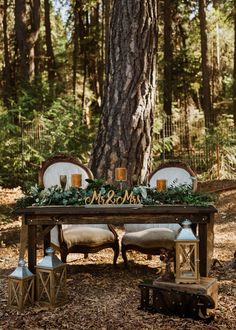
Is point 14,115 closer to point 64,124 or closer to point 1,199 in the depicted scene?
point 64,124

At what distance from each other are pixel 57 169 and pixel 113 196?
1.36 metres

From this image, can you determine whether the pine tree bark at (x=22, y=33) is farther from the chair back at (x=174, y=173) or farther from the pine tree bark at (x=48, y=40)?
the chair back at (x=174, y=173)

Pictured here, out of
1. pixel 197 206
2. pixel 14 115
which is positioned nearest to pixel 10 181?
pixel 14 115

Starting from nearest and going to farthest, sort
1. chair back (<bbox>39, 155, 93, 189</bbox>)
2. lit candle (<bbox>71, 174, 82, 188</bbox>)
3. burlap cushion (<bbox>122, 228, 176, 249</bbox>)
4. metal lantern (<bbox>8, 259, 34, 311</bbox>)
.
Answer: metal lantern (<bbox>8, 259, 34, 311</bbox>) < lit candle (<bbox>71, 174, 82, 188</bbox>) < burlap cushion (<bbox>122, 228, 176, 249</bbox>) < chair back (<bbox>39, 155, 93, 189</bbox>)

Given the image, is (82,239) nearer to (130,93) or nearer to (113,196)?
(113,196)

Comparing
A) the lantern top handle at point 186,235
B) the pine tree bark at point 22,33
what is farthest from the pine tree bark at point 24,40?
the lantern top handle at point 186,235

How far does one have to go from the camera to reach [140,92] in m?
6.59

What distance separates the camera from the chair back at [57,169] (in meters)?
5.33

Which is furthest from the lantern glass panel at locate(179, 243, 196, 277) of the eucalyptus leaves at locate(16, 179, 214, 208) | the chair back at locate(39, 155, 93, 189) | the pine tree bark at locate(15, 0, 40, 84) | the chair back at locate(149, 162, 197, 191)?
the pine tree bark at locate(15, 0, 40, 84)

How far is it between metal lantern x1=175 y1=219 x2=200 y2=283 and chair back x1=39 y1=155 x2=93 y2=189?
6.50ft

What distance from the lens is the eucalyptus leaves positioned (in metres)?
4.22

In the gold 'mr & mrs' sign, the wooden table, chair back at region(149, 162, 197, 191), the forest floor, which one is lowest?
the forest floor

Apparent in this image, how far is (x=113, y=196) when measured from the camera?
421cm

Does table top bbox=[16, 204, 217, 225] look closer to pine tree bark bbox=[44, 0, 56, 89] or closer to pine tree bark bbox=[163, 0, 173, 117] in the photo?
pine tree bark bbox=[163, 0, 173, 117]
